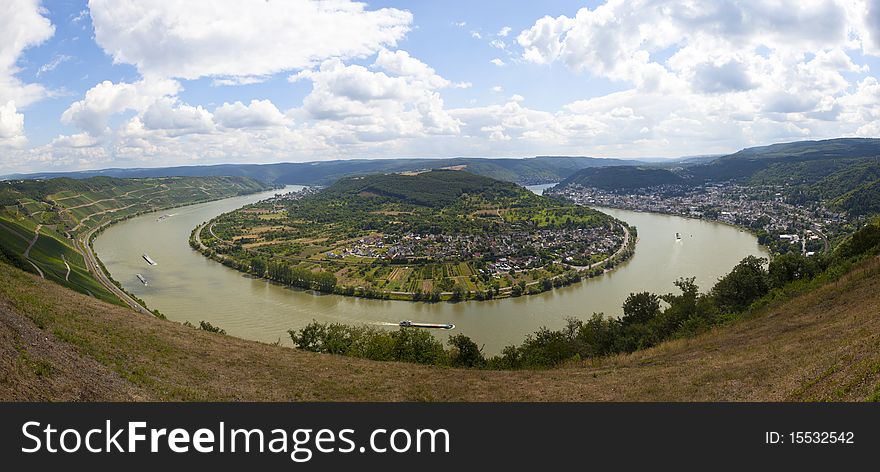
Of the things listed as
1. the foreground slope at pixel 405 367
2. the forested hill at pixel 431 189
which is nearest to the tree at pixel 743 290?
the foreground slope at pixel 405 367

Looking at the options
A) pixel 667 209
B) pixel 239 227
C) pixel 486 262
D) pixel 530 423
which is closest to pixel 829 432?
pixel 530 423

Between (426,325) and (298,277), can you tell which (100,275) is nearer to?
(298,277)

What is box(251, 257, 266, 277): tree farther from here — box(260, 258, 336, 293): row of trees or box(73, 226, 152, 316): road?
box(73, 226, 152, 316): road

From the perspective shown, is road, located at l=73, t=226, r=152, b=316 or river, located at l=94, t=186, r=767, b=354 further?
river, located at l=94, t=186, r=767, b=354

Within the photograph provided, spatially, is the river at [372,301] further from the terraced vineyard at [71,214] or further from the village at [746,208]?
the village at [746,208]

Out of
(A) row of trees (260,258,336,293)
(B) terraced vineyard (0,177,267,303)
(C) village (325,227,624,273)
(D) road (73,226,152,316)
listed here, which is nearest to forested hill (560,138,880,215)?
(C) village (325,227,624,273)

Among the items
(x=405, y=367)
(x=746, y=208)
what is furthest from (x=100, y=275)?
(x=746, y=208)
